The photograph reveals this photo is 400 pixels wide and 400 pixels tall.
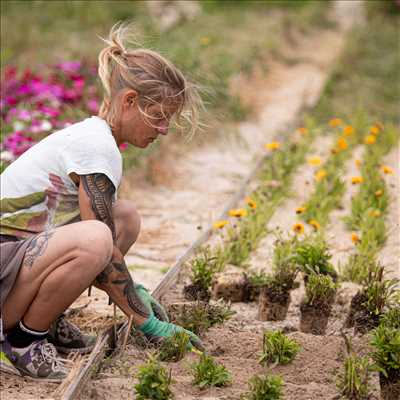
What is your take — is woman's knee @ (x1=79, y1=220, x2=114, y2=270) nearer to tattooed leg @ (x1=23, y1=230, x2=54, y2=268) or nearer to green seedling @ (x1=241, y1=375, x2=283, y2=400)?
tattooed leg @ (x1=23, y1=230, x2=54, y2=268)

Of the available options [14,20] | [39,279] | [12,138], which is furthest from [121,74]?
[14,20]

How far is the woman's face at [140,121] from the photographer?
3.47 metres

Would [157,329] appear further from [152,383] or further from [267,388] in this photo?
[267,388]

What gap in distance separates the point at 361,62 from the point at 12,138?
760 cm

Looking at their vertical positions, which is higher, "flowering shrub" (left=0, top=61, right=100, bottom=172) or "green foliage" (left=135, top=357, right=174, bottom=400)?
"flowering shrub" (left=0, top=61, right=100, bottom=172)

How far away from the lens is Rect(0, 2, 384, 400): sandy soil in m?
3.30

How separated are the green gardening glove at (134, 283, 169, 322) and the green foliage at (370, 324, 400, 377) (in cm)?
100

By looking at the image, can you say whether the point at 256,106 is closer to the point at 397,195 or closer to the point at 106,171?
the point at 397,195

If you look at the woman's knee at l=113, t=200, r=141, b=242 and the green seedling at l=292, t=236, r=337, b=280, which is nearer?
the woman's knee at l=113, t=200, r=141, b=242

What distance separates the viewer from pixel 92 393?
3.24 meters

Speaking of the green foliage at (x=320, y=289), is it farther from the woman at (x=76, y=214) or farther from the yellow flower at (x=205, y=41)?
the yellow flower at (x=205, y=41)

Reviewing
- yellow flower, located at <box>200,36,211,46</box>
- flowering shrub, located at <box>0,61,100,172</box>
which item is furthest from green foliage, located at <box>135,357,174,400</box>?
yellow flower, located at <box>200,36,211,46</box>

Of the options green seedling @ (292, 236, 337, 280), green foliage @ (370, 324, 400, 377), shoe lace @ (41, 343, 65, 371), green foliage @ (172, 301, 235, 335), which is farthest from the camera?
green seedling @ (292, 236, 337, 280)

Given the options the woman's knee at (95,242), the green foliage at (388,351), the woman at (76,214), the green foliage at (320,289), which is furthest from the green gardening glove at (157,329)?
the green foliage at (388,351)
